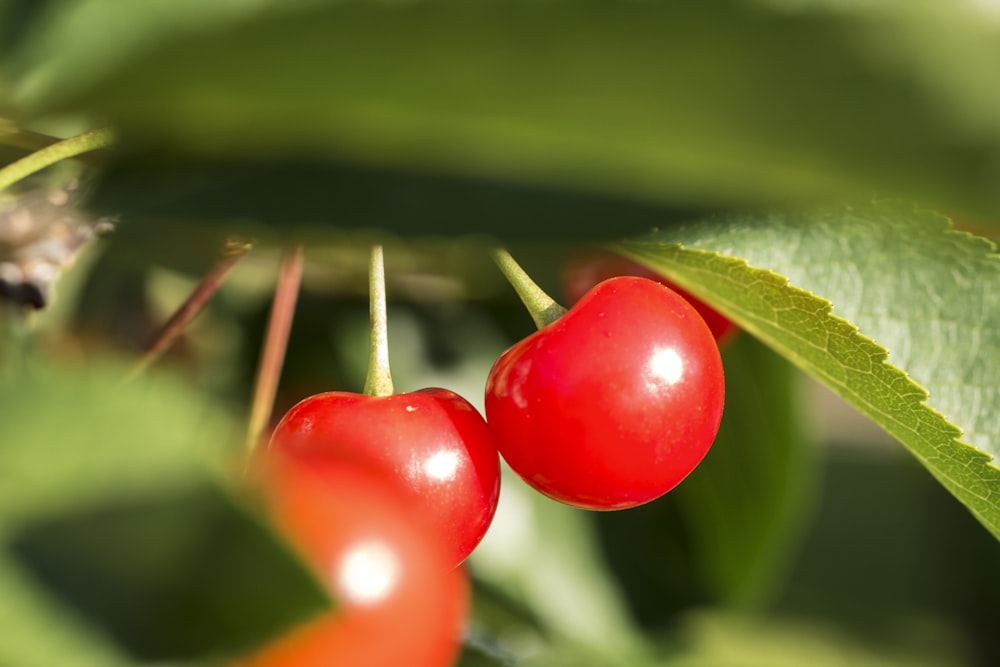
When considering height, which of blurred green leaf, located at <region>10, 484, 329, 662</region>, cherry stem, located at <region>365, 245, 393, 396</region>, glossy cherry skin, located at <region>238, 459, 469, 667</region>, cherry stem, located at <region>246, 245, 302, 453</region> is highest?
blurred green leaf, located at <region>10, 484, 329, 662</region>

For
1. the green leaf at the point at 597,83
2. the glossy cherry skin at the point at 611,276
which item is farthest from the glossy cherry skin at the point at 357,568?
the glossy cherry skin at the point at 611,276

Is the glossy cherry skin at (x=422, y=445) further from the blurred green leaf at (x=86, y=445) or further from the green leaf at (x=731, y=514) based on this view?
the green leaf at (x=731, y=514)

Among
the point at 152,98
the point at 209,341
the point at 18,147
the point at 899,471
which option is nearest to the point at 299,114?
the point at 152,98

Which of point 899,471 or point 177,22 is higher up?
point 177,22

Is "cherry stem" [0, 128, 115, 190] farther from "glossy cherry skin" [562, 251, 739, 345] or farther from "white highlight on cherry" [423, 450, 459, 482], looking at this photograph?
"glossy cherry skin" [562, 251, 739, 345]

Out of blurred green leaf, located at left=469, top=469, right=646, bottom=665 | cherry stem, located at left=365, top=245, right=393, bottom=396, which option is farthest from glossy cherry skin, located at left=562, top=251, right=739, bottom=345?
blurred green leaf, located at left=469, top=469, right=646, bottom=665

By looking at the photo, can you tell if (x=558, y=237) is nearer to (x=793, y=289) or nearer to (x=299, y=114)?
(x=299, y=114)

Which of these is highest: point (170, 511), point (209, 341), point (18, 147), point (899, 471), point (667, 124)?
point (667, 124)
